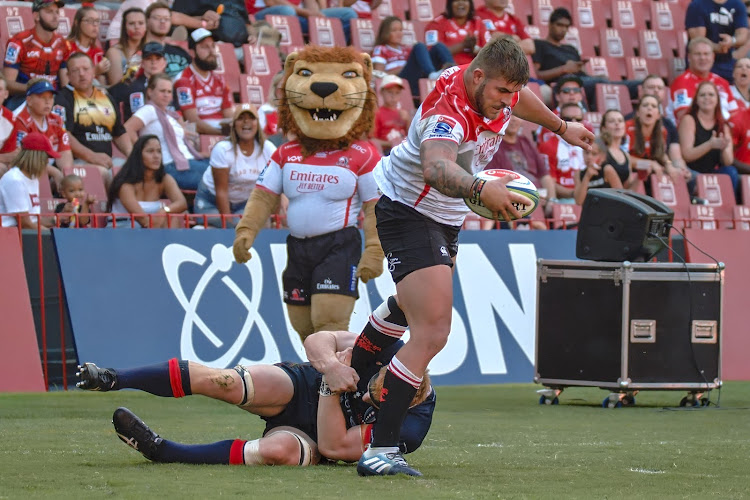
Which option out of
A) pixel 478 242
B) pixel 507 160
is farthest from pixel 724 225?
pixel 478 242

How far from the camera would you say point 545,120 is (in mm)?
6297

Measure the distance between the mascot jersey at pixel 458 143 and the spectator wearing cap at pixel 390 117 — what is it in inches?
300

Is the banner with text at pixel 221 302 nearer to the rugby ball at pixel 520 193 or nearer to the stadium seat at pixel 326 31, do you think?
the stadium seat at pixel 326 31

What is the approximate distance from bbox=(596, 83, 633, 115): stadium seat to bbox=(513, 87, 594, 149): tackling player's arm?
10.3m

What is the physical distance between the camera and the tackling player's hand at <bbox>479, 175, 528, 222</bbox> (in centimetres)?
490

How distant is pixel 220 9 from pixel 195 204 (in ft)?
11.8

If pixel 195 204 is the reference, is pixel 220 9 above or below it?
above

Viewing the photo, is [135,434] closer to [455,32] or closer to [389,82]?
[389,82]

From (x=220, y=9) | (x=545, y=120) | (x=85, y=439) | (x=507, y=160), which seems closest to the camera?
(x=545, y=120)

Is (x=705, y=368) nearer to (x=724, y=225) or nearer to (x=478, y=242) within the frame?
(x=478, y=242)

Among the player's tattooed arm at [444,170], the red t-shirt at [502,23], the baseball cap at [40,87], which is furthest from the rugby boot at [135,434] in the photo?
the red t-shirt at [502,23]

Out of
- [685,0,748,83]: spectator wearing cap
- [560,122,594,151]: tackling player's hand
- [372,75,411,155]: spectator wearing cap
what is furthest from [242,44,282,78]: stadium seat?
[560,122,594,151]: tackling player's hand

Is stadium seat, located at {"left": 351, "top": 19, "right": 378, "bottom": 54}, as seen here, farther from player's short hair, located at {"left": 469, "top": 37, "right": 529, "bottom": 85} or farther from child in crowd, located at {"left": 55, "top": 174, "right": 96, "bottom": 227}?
player's short hair, located at {"left": 469, "top": 37, "right": 529, "bottom": 85}

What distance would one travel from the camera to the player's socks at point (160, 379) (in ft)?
18.6
